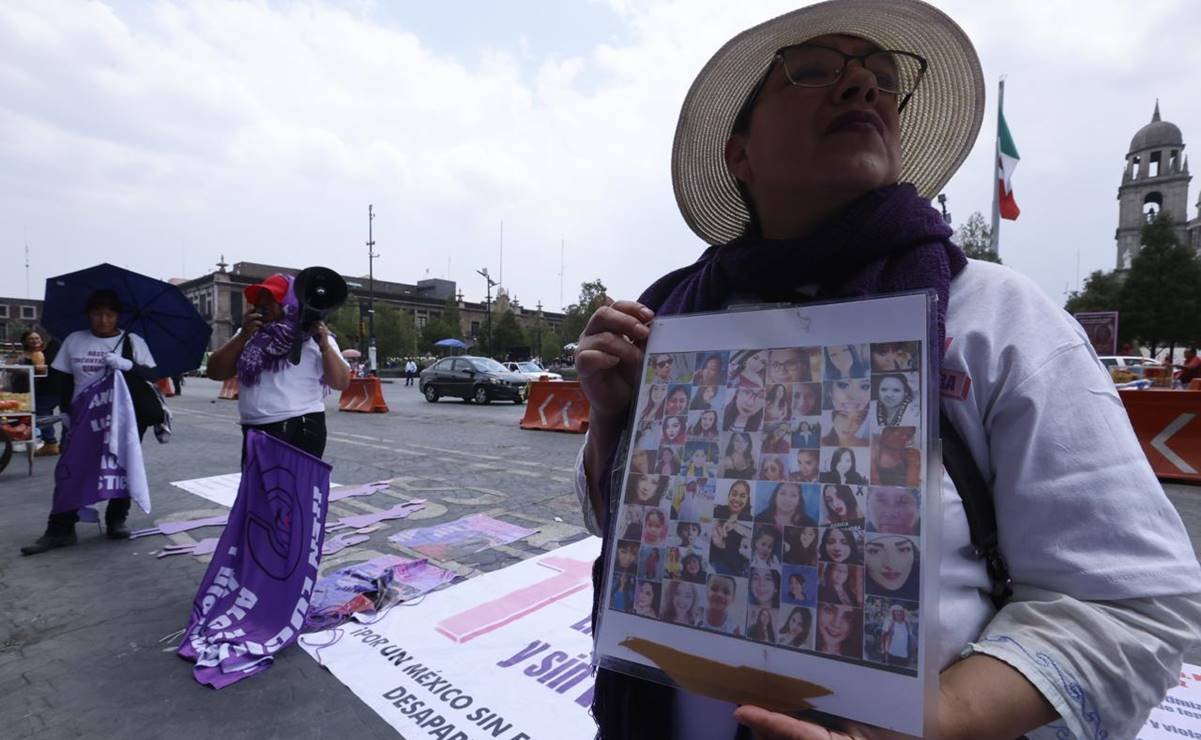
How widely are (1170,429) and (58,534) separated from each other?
34.7ft

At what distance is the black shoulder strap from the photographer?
2.43 ft

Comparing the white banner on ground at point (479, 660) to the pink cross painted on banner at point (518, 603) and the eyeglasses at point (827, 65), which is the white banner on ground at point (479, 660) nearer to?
the pink cross painted on banner at point (518, 603)

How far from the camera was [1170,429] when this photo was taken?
661cm

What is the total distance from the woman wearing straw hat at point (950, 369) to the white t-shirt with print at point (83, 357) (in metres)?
4.56

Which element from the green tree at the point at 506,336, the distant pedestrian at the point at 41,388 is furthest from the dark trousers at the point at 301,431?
the green tree at the point at 506,336

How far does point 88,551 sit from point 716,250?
4903 millimetres

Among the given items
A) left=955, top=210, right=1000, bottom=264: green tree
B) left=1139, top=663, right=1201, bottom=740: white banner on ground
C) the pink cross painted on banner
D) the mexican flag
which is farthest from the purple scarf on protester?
left=955, top=210, right=1000, bottom=264: green tree

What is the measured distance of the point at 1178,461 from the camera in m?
6.51

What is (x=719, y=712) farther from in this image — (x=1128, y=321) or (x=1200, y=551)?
(x=1128, y=321)

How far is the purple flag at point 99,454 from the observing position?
397cm

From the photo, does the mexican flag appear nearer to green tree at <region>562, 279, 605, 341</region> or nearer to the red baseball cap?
the red baseball cap

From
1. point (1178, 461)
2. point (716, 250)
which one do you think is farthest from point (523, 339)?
point (716, 250)

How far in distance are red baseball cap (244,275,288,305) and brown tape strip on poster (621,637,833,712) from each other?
3209mm

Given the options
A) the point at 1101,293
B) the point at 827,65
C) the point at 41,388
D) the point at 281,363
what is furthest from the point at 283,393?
the point at 1101,293
